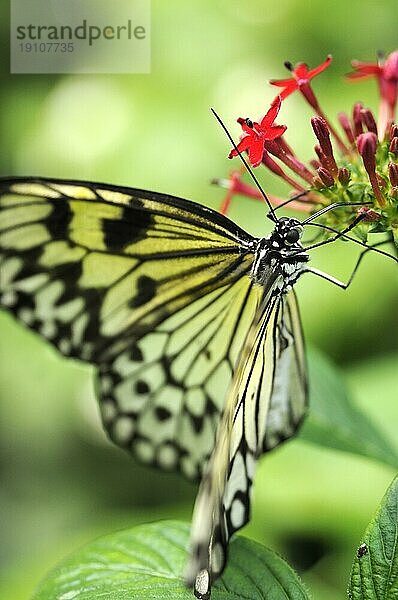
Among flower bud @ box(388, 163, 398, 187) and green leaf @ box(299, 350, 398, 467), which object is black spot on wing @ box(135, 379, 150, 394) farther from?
flower bud @ box(388, 163, 398, 187)

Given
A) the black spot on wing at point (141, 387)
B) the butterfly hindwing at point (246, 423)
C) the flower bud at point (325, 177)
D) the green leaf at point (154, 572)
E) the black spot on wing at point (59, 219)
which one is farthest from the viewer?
the black spot on wing at point (141, 387)

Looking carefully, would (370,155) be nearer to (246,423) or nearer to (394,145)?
(394,145)

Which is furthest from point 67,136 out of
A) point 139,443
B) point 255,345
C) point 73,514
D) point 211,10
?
point 255,345

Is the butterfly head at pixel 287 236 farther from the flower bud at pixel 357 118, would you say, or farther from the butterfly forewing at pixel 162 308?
the flower bud at pixel 357 118

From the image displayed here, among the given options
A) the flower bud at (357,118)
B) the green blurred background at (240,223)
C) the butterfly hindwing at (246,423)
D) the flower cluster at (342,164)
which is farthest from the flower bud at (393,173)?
the green blurred background at (240,223)

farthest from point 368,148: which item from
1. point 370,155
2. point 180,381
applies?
point 180,381

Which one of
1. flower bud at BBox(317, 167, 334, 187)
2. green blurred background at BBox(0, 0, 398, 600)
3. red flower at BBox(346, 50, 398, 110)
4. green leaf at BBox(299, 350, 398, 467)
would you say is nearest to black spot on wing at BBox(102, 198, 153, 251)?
flower bud at BBox(317, 167, 334, 187)
